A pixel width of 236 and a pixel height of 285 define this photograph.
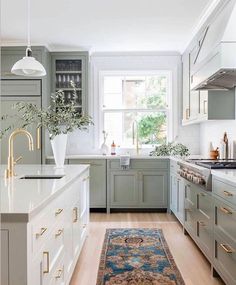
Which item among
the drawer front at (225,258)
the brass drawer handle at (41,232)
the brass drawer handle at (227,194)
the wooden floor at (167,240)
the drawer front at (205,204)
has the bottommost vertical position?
the wooden floor at (167,240)

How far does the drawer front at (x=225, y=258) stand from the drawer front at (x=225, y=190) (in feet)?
0.96

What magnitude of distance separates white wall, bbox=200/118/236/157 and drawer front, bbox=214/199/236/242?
1715 mm

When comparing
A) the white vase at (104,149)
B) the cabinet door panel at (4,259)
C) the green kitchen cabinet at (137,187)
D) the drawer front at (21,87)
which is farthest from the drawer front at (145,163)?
the cabinet door panel at (4,259)

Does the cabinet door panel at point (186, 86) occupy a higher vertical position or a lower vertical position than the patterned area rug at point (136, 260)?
higher

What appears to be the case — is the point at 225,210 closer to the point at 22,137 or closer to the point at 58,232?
the point at 58,232

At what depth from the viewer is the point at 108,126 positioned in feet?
19.9

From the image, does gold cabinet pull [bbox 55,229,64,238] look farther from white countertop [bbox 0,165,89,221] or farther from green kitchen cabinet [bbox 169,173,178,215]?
green kitchen cabinet [bbox 169,173,178,215]

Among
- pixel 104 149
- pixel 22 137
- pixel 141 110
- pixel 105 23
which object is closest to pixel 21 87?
pixel 22 137

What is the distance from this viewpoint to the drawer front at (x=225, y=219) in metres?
2.30

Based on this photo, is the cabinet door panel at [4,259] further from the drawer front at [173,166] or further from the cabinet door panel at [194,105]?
the cabinet door panel at [194,105]

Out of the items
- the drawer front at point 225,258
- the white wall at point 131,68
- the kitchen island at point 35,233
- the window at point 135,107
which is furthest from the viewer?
the window at point 135,107

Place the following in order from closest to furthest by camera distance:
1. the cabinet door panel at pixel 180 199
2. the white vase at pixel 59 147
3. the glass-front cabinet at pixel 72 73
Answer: the white vase at pixel 59 147 → the cabinet door panel at pixel 180 199 → the glass-front cabinet at pixel 72 73

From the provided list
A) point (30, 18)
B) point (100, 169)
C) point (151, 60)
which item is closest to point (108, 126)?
point (100, 169)

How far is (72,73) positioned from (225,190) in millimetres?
3873
